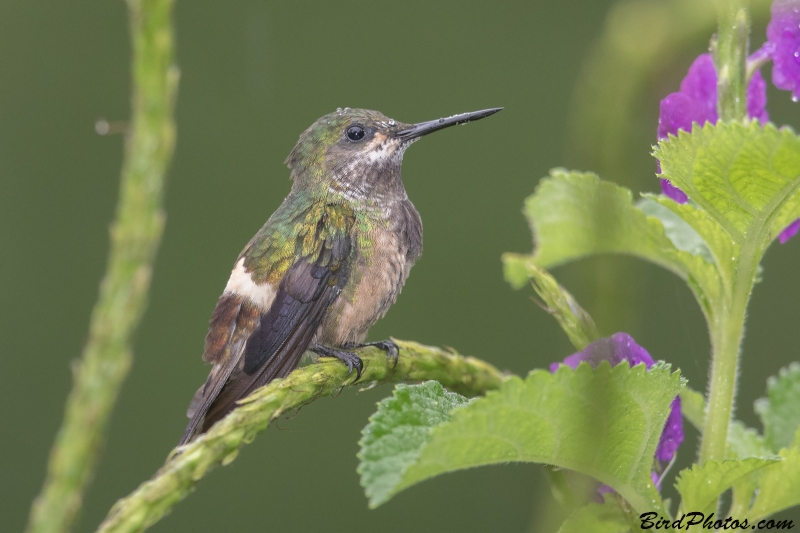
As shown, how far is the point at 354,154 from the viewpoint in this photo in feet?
7.48

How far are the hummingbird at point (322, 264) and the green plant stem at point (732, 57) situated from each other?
65 cm

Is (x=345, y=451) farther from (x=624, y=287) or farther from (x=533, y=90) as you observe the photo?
(x=624, y=287)

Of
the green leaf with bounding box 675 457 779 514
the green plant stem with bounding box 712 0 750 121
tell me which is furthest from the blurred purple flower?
the green leaf with bounding box 675 457 779 514

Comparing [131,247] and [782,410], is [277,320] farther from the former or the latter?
[782,410]

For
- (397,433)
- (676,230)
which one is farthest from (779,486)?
(676,230)

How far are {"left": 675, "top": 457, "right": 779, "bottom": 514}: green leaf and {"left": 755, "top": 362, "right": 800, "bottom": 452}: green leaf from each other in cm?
33

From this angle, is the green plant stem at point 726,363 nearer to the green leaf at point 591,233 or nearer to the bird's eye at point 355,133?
the green leaf at point 591,233

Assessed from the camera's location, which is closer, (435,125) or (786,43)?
(786,43)

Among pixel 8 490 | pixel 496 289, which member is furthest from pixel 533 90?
pixel 8 490

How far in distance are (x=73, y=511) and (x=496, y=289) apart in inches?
204

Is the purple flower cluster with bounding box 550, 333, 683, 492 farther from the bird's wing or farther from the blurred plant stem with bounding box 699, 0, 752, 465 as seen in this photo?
the bird's wing

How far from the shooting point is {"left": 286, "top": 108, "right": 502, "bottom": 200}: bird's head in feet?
7.35

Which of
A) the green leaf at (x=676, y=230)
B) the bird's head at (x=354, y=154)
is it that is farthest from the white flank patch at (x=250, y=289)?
the green leaf at (x=676, y=230)

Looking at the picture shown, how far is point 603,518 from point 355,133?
1487 mm
